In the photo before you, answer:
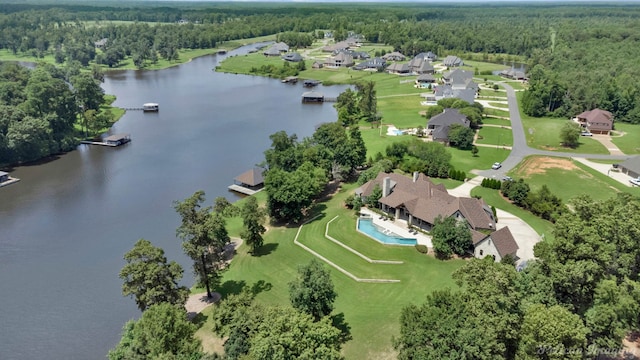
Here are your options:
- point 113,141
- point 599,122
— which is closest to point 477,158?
point 599,122

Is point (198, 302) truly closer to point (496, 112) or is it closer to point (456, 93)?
point (496, 112)

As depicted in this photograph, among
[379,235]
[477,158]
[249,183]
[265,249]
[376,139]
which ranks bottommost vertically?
[265,249]

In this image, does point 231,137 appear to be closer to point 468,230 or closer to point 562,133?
point 468,230

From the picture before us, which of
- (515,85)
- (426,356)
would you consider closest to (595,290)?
(426,356)

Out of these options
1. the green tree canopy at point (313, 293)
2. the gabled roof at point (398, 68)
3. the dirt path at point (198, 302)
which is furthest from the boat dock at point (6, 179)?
the gabled roof at point (398, 68)

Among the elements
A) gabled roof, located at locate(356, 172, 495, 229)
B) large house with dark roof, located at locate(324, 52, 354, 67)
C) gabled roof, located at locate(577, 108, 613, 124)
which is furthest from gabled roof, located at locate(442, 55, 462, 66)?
gabled roof, located at locate(356, 172, 495, 229)
